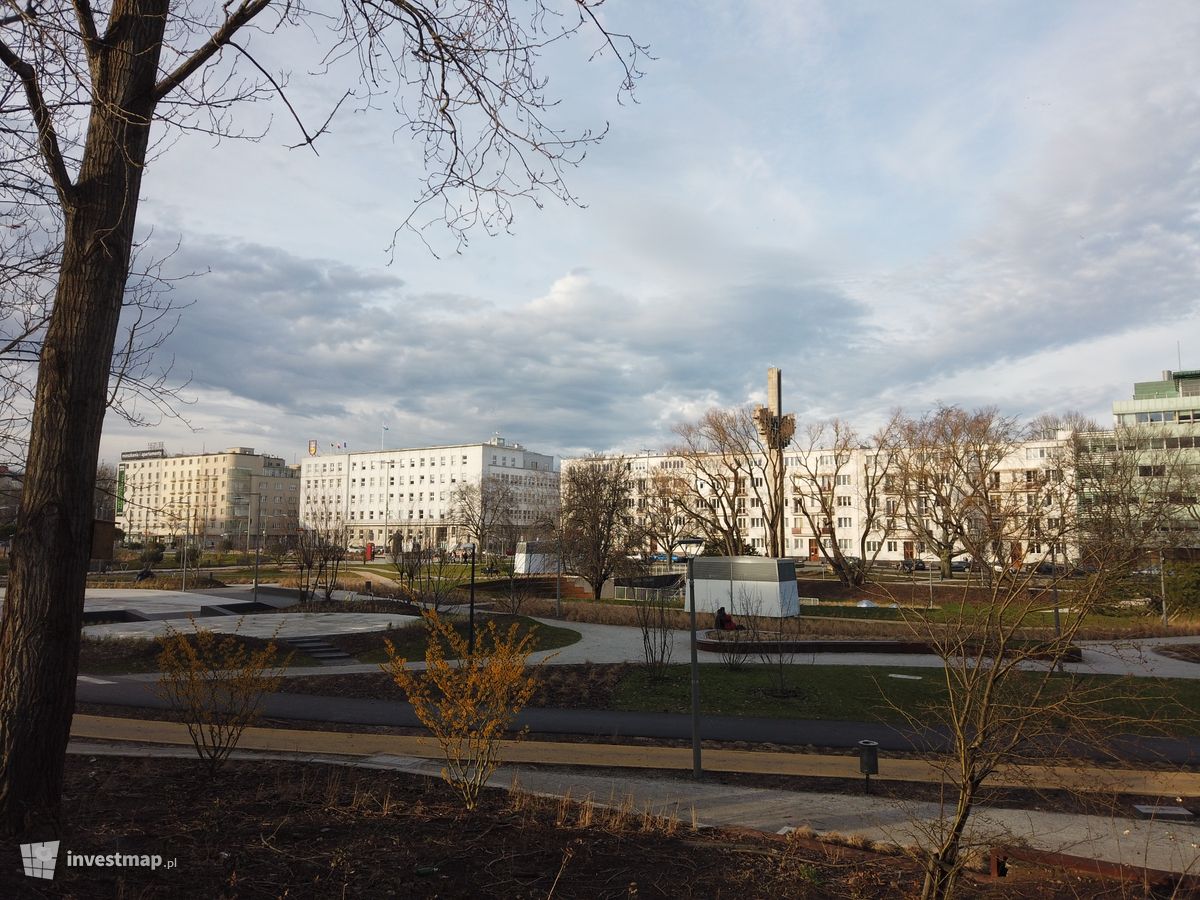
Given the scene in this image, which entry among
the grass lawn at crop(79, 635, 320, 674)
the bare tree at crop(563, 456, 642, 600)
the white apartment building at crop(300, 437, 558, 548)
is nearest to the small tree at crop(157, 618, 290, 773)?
the grass lawn at crop(79, 635, 320, 674)

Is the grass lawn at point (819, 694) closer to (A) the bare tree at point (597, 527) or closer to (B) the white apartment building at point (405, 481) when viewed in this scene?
(A) the bare tree at point (597, 527)

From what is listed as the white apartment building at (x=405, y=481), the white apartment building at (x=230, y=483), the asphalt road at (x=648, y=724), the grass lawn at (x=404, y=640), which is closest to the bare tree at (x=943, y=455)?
the grass lawn at (x=404, y=640)

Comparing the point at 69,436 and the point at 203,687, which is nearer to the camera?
the point at 69,436

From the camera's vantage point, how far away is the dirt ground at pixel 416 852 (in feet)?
14.8

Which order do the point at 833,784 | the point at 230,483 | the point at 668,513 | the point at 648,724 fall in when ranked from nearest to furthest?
the point at 833,784
the point at 648,724
the point at 668,513
the point at 230,483

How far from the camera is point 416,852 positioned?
5.24 m

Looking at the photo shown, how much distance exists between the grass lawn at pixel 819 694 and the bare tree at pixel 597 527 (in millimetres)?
24735

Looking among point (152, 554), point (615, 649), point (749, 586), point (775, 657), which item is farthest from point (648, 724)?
point (152, 554)

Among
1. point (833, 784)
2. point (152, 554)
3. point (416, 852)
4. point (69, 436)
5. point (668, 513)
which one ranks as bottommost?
point (833, 784)

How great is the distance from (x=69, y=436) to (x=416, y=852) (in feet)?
11.8

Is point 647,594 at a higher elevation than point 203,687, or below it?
below

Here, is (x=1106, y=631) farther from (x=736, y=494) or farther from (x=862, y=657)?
(x=736, y=494)

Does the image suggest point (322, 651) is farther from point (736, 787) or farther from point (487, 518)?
point (487, 518)

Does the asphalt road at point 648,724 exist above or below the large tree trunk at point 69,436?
below
